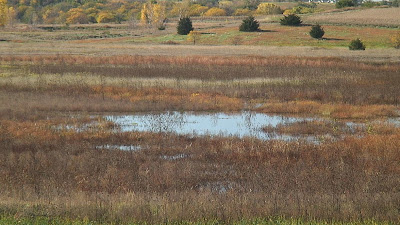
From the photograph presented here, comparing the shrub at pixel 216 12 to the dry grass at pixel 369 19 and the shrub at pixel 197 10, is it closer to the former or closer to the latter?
the shrub at pixel 197 10

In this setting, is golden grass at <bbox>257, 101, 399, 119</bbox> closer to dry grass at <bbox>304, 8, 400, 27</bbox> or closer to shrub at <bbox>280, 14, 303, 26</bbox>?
shrub at <bbox>280, 14, 303, 26</bbox>

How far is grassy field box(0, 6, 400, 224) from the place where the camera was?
10.1 meters

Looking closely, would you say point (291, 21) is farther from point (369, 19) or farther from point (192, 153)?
point (192, 153)

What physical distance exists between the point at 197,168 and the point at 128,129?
22.0 ft

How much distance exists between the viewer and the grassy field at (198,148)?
33.1 feet

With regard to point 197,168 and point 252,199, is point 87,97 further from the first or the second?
point 252,199

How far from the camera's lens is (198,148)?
17.3 metres

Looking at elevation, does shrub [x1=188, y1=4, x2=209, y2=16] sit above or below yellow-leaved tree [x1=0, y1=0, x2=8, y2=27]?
below

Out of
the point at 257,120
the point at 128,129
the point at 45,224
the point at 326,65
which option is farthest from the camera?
the point at 326,65

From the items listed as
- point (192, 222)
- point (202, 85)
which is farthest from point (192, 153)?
point (202, 85)

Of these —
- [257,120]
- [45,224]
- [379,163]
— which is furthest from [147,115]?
[45,224]

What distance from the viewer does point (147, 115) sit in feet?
79.4

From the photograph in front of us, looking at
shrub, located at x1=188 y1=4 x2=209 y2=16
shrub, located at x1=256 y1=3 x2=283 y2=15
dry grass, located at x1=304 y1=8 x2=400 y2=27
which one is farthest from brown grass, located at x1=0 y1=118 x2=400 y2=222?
shrub, located at x1=188 y1=4 x2=209 y2=16

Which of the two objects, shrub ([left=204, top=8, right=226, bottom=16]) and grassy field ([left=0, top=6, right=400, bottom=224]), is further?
shrub ([left=204, top=8, right=226, bottom=16])
